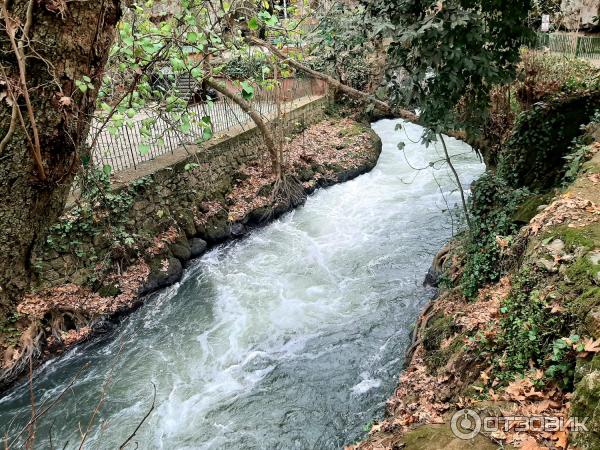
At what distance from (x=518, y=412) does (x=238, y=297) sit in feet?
22.3

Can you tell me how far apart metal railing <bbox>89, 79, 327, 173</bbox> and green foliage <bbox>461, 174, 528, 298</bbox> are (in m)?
4.63

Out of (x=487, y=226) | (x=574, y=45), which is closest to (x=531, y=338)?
(x=487, y=226)

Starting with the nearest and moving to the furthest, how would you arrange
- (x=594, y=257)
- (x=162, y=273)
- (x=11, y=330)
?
(x=594, y=257) < (x=11, y=330) < (x=162, y=273)

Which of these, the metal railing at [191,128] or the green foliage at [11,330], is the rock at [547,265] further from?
the green foliage at [11,330]

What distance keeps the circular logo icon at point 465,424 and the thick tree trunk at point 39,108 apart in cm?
358

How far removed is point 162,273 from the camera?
32.3 ft

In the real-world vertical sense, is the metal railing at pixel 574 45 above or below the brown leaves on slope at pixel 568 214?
above

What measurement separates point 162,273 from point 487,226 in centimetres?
684

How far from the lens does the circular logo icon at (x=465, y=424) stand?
3.71 meters

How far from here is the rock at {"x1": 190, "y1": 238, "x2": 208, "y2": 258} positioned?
10961 millimetres

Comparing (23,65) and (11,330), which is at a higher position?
(23,65)

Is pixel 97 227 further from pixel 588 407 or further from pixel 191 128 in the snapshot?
pixel 588 407

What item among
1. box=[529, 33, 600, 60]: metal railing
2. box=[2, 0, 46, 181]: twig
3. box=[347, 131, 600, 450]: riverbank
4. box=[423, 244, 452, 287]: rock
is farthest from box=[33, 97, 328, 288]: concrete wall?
box=[529, 33, 600, 60]: metal railing

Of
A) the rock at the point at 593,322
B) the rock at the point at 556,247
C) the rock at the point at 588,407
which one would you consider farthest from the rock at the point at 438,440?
the rock at the point at 556,247
